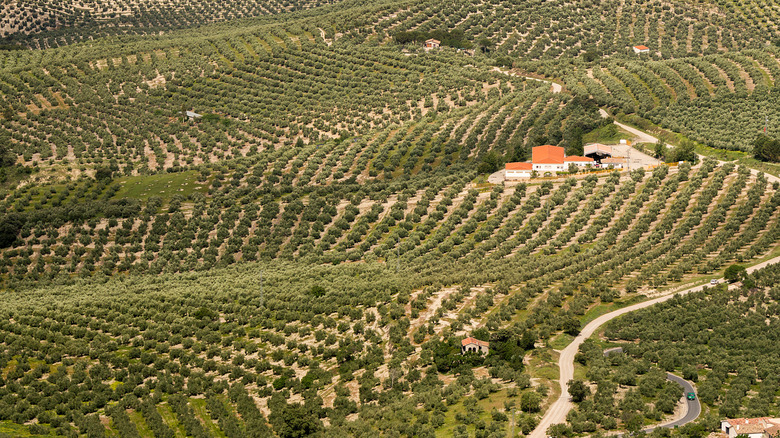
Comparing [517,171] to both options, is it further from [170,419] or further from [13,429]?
[13,429]

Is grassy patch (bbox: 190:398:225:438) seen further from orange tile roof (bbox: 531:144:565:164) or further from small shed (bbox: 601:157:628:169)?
small shed (bbox: 601:157:628:169)

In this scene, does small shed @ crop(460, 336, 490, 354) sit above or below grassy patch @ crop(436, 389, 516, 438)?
above

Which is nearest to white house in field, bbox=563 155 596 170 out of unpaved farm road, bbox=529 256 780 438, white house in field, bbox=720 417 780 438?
unpaved farm road, bbox=529 256 780 438

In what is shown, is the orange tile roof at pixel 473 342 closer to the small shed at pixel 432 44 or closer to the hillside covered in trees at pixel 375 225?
the hillside covered in trees at pixel 375 225

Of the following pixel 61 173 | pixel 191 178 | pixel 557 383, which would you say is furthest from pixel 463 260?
pixel 61 173

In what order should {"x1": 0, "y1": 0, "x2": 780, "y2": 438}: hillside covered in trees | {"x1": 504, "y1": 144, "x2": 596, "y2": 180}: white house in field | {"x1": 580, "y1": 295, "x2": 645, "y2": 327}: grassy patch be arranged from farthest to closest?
1. {"x1": 504, "y1": 144, "x2": 596, "y2": 180}: white house in field
2. {"x1": 580, "y1": 295, "x2": 645, "y2": 327}: grassy patch
3. {"x1": 0, "y1": 0, "x2": 780, "y2": 438}: hillside covered in trees

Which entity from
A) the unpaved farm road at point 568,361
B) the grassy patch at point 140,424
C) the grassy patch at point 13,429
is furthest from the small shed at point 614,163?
the grassy patch at point 13,429
